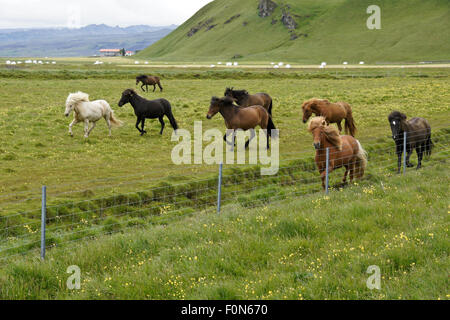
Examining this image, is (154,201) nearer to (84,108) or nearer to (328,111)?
(84,108)

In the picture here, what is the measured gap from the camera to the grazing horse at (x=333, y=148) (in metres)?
12.8

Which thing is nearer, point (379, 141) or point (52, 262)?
point (52, 262)

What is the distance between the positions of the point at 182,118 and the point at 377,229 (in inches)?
778

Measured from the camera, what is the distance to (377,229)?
837 cm

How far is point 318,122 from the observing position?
12.8 meters

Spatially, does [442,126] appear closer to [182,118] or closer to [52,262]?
[182,118]

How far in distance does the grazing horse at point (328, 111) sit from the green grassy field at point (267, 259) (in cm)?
967

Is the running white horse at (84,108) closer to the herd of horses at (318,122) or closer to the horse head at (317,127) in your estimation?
the herd of horses at (318,122)

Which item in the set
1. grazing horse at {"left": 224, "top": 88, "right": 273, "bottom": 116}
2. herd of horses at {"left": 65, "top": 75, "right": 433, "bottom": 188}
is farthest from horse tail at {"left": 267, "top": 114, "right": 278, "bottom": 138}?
grazing horse at {"left": 224, "top": 88, "right": 273, "bottom": 116}

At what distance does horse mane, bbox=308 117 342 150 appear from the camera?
12758 mm

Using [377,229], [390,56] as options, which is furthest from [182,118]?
[390,56]

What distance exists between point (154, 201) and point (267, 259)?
6.30 meters

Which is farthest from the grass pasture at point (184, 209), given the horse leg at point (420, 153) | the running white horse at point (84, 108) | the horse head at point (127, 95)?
the horse head at point (127, 95)

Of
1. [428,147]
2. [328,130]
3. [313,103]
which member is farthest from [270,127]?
[328,130]
